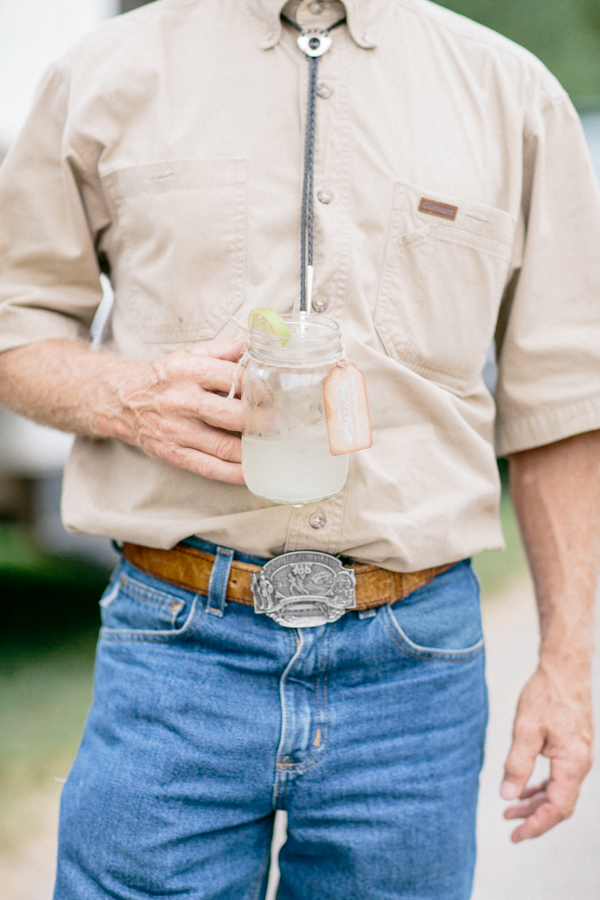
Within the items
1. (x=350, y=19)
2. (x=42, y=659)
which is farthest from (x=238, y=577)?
(x=42, y=659)

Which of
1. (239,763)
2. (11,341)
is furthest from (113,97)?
(239,763)

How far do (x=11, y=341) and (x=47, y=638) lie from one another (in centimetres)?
289

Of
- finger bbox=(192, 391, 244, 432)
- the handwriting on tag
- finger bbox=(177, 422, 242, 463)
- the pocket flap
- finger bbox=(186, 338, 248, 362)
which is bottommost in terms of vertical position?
finger bbox=(177, 422, 242, 463)

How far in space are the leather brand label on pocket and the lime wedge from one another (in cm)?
39

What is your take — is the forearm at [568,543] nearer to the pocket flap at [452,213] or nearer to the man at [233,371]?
the man at [233,371]

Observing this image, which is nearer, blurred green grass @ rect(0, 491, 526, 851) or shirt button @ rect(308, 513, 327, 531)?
shirt button @ rect(308, 513, 327, 531)

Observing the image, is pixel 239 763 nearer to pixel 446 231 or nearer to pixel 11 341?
pixel 11 341

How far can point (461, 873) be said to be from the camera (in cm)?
147

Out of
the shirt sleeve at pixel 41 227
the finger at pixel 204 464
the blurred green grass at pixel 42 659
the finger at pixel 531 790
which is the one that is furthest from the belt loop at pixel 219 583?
the blurred green grass at pixel 42 659

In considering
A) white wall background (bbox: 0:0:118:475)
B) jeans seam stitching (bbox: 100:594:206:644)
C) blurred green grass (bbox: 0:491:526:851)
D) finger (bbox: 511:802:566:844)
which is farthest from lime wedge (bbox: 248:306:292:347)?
white wall background (bbox: 0:0:118:475)

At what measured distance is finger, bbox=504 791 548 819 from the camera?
63.2 inches

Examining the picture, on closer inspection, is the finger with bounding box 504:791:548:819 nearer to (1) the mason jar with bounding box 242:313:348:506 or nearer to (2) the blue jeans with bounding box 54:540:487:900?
(2) the blue jeans with bounding box 54:540:487:900

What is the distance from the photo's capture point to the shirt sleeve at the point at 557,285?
1491mm

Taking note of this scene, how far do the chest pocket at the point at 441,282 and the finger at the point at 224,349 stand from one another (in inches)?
10.0
